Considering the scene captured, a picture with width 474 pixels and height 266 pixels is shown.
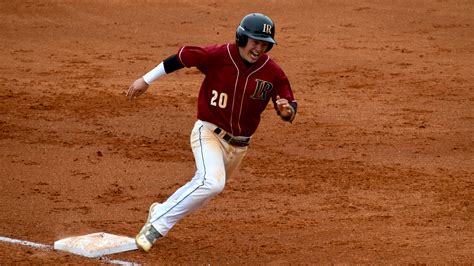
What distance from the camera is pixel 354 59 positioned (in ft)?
50.7

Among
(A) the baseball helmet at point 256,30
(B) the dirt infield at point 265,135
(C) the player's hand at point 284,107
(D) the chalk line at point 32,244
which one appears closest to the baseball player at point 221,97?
(A) the baseball helmet at point 256,30

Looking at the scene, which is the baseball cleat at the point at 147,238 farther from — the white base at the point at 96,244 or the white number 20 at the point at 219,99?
the white number 20 at the point at 219,99

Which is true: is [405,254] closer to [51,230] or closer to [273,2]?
[51,230]

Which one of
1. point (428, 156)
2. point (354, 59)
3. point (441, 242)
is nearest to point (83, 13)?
point (354, 59)

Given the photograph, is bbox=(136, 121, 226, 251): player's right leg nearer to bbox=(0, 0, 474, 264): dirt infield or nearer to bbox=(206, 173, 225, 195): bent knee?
bbox=(206, 173, 225, 195): bent knee

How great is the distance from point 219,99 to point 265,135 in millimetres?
4057

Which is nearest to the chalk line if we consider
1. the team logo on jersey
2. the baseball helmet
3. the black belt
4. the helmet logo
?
the black belt

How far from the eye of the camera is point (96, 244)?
26.4ft

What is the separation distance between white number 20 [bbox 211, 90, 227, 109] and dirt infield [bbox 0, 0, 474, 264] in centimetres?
124

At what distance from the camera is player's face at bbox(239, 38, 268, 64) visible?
7.91m

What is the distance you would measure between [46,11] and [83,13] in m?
0.70

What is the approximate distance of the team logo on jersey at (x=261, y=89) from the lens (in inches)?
315

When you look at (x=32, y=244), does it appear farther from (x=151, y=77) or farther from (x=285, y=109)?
(x=285, y=109)

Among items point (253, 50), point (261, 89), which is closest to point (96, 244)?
point (261, 89)
